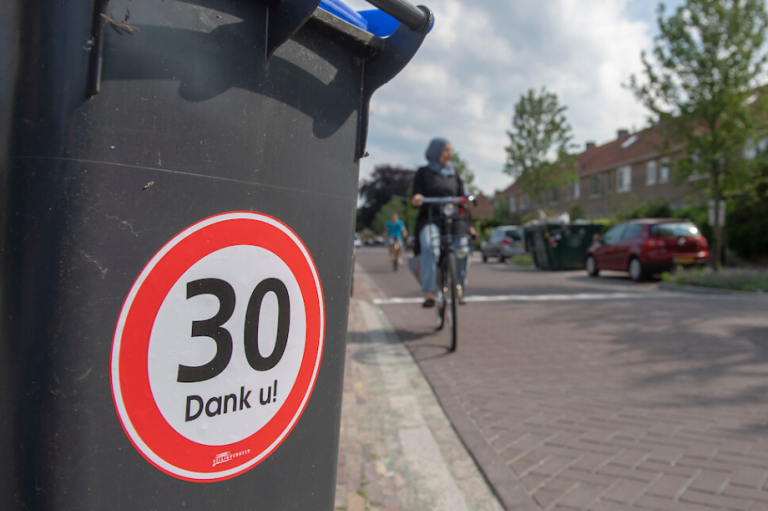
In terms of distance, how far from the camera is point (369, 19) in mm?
1405

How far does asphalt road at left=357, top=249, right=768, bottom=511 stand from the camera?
2406 mm

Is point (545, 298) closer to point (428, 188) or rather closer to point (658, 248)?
point (428, 188)

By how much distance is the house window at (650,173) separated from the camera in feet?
111

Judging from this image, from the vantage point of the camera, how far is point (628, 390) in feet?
12.7

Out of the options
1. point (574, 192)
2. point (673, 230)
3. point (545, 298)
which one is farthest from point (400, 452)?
point (574, 192)

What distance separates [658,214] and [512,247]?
6.10 meters

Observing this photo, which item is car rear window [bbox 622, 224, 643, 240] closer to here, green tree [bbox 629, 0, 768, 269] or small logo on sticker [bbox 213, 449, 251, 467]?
green tree [bbox 629, 0, 768, 269]

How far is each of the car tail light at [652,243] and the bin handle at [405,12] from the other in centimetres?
1306

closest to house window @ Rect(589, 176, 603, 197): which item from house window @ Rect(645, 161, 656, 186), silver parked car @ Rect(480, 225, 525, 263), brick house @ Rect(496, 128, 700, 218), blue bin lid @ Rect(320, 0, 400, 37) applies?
brick house @ Rect(496, 128, 700, 218)

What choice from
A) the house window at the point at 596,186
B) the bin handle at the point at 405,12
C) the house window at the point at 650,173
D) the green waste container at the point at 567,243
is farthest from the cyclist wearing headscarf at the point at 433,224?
the house window at the point at 596,186

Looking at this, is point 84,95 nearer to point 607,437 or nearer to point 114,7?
point 114,7

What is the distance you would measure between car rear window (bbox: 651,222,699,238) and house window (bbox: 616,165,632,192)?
25.1 m

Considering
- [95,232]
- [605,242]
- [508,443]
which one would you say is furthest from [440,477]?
[605,242]

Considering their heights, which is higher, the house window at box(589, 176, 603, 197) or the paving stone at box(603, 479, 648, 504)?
the house window at box(589, 176, 603, 197)
